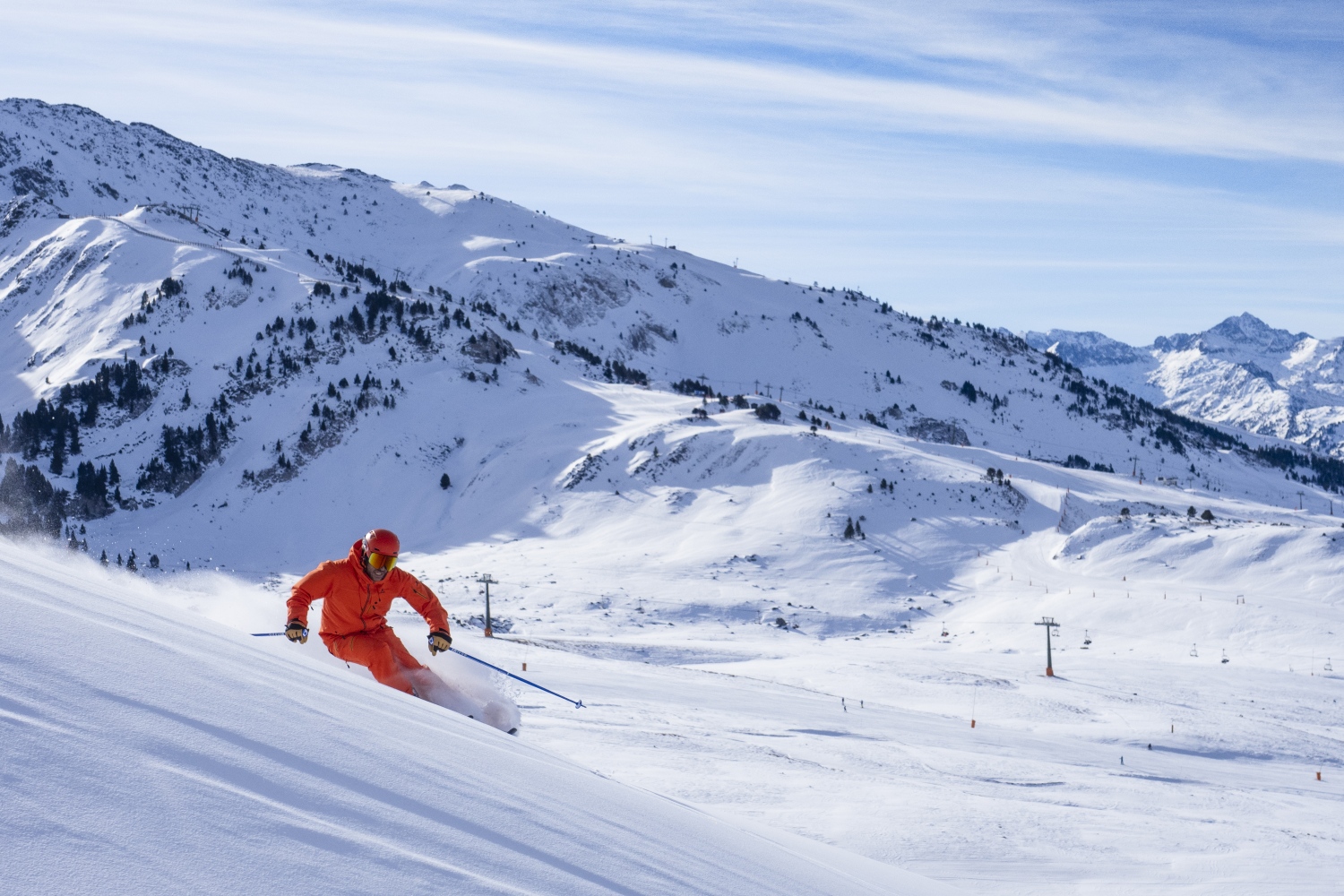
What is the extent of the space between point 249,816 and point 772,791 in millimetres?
9493

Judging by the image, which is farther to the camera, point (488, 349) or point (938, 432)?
point (938, 432)

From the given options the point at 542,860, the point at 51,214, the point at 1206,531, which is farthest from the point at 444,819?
the point at 51,214

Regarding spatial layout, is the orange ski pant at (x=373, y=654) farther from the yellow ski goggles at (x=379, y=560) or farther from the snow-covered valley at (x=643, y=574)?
the yellow ski goggles at (x=379, y=560)

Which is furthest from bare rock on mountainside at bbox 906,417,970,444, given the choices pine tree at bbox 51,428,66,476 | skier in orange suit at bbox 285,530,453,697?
skier in orange suit at bbox 285,530,453,697

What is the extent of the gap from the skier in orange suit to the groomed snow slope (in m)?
4.07

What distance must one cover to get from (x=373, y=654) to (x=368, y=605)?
20.2 inches

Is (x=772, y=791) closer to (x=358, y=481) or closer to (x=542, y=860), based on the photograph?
(x=542, y=860)

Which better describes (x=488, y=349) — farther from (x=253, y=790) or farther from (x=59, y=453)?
(x=253, y=790)

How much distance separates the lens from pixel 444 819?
3.92 meters

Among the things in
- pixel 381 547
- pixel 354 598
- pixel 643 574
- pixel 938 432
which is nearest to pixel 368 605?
pixel 354 598

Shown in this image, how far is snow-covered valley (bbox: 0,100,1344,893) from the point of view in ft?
14.8

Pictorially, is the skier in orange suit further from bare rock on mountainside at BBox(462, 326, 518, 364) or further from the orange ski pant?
bare rock on mountainside at BBox(462, 326, 518, 364)

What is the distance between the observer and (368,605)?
10.4 m

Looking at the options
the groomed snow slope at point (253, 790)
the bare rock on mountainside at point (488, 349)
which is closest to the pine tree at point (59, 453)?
the bare rock on mountainside at point (488, 349)
